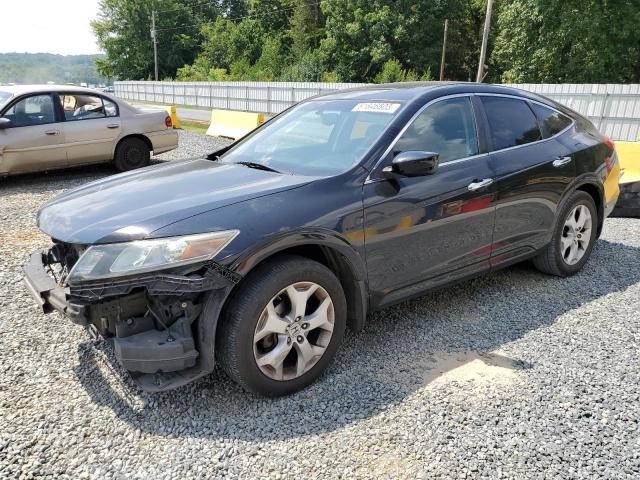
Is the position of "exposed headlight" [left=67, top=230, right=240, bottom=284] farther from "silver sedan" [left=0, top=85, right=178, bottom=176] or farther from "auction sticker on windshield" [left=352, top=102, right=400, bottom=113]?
"silver sedan" [left=0, top=85, right=178, bottom=176]

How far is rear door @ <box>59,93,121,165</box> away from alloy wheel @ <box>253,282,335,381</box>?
7079 mm

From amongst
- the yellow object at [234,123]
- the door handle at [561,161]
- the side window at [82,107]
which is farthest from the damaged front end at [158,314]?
the yellow object at [234,123]

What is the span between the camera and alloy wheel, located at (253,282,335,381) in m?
2.75

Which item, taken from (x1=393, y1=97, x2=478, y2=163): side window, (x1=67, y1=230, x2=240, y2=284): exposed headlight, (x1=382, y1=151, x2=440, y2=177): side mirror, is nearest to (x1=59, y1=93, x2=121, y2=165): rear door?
(x1=67, y1=230, x2=240, y2=284): exposed headlight

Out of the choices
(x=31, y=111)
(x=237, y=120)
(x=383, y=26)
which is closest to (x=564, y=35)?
(x=383, y=26)

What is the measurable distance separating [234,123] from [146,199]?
1231cm

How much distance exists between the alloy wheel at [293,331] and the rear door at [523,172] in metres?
1.64

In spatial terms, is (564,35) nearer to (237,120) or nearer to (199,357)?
(237,120)

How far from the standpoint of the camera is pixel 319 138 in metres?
3.60

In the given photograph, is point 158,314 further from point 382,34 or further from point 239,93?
point 382,34

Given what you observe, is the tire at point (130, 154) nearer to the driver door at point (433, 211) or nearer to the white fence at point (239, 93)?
the driver door at point (433, 211)

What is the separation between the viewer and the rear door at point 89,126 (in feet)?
27.7

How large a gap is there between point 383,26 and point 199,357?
4468cm

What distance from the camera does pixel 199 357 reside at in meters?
2.62
